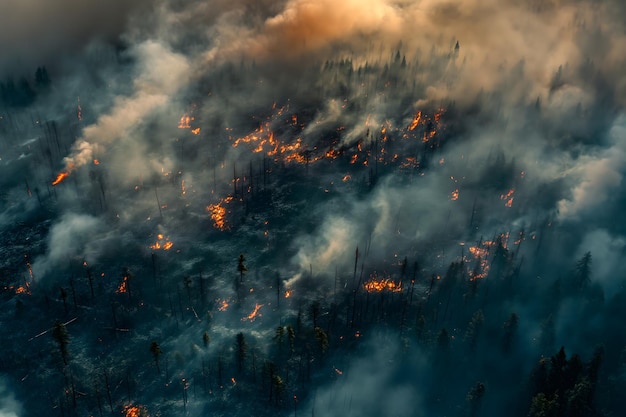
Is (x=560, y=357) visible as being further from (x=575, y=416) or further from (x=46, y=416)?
(x=46, y=416)

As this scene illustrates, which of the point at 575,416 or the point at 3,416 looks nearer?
the point at 575,416

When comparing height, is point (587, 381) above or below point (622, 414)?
above

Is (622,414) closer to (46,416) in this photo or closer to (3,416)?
(46,416)

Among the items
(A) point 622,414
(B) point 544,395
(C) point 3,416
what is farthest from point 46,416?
(A) point 622,414

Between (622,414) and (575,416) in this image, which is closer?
(575,416)

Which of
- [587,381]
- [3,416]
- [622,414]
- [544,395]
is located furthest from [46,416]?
[622,414]

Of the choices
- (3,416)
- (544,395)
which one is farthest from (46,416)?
(544,395)

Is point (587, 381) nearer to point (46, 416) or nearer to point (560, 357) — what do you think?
point (560, 357)
